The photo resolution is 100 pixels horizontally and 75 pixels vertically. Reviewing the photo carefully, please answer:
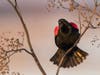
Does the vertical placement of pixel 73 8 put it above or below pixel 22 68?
above

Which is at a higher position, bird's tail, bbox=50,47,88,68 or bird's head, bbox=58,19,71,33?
bird's head, bbox=58,19,71,33

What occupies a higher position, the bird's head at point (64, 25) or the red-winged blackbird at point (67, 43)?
the bird's head at point (64, 25)

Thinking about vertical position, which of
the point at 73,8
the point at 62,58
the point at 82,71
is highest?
the point at 73,8

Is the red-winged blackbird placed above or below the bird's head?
below

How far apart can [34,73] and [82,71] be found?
14 centimetres

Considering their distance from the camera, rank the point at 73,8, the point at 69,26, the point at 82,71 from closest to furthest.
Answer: the point at 73,8, the point at 69,26, the point at 82,71

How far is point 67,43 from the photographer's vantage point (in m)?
0.66

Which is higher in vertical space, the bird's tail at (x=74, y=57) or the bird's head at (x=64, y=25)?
the bird's head at (x=64, y=25)

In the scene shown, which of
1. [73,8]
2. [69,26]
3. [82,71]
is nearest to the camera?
[73,8]

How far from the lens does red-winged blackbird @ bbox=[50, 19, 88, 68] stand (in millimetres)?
626

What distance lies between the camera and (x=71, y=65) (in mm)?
627

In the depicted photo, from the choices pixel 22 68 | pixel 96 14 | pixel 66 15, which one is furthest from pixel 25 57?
pixel 96 14

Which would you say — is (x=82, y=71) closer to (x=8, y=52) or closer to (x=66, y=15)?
(x=66, y=15)

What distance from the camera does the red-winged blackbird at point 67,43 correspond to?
626 millimetres
